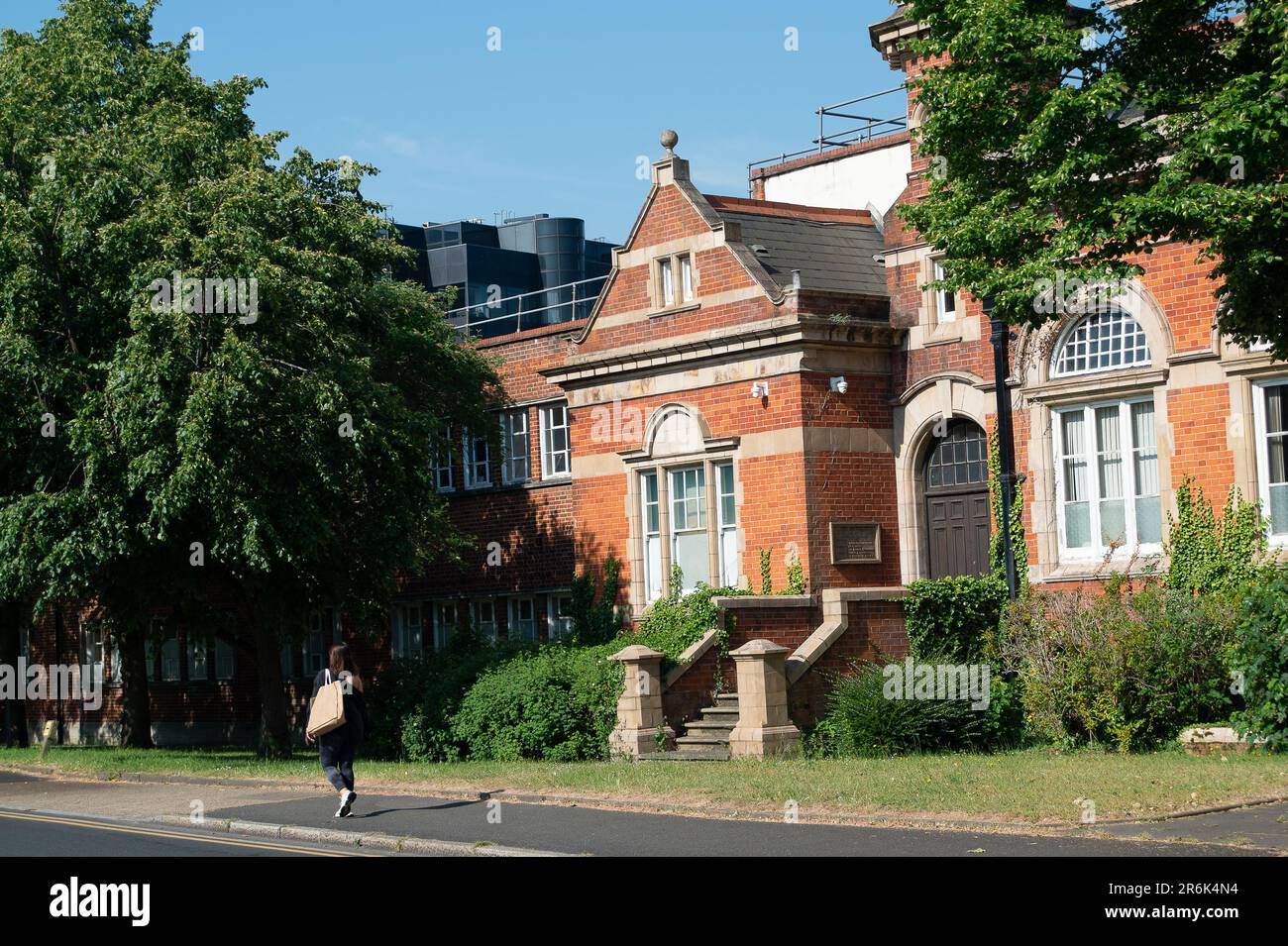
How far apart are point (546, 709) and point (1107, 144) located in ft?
38.4

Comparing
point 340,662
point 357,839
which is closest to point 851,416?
point 340,662

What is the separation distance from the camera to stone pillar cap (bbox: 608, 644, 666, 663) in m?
22.3

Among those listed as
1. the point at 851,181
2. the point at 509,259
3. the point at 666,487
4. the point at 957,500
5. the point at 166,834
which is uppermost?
the point at 509,259

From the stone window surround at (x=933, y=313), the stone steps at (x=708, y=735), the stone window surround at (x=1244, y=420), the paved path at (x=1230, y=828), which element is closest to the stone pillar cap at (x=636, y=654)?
the stone steps at (x=708, y=735)

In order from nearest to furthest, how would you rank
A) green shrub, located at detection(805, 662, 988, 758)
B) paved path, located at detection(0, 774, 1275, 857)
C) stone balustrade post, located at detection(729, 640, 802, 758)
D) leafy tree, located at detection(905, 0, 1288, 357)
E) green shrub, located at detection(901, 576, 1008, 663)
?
paved path, located at detection(0, 774, 1275, 857) → leafy tree, located at detection(905, 0, 1288, 357) → green shrub, located at detection(805, 662, 988, 758) → stone balustrade post, located at detection(729, 640, 802, 758) → green shrub, located at detection(901, 576, 1008, 663)

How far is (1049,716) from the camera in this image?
2069 cm

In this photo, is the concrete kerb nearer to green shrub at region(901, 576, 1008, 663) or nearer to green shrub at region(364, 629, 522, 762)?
green shrub at region(364, 629, 522, 762)

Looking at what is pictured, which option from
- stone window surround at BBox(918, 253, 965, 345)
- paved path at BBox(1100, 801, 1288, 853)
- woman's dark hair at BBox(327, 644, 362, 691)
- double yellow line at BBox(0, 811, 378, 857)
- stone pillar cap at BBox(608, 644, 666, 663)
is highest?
stone window surround at BBox(918, 253, 965, 345)

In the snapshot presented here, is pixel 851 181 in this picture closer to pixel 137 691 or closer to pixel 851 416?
pixel 851 416

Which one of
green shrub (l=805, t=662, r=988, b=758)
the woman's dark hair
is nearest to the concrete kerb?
the woman's dark hair

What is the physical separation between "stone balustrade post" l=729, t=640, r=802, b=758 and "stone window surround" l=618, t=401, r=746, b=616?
153 inches

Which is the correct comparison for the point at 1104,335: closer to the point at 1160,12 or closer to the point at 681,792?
the point at 1160,12

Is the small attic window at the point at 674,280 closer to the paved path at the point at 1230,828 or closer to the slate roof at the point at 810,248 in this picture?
the slate roof at the point at 810,248

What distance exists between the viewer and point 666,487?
26422 millimetres
